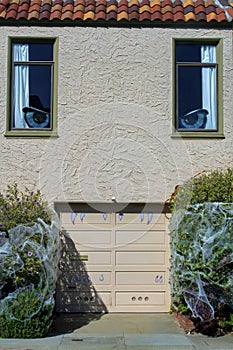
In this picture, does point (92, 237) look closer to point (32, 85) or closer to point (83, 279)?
point (83, 279)

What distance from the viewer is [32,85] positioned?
35.4 ft

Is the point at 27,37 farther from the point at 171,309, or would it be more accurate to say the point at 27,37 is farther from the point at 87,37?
the point at 171,309

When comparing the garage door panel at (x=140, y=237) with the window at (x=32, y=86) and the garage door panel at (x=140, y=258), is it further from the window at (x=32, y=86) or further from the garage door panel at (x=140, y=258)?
the window at (x=32, y=86)

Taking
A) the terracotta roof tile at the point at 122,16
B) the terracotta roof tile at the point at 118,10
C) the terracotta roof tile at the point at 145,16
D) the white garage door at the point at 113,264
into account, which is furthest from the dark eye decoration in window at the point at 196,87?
the white garage door at the point at 113,264

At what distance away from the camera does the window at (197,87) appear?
1071 centimetres

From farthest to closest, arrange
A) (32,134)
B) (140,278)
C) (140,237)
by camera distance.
Answer: (140,237)
(140,278)
(32,134)

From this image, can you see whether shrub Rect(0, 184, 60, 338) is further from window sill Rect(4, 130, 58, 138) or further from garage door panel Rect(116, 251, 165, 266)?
window sill Rect(4, 130, 58, 138)

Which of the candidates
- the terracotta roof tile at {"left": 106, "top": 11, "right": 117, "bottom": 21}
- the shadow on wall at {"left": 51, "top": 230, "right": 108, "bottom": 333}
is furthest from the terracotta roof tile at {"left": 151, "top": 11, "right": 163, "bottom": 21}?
the shadow on wall at {"left": 51, "top": 230, "right": 108, "bottom": 333}

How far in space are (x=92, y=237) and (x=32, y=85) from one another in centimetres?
331

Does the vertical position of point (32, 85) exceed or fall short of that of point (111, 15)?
it falls short

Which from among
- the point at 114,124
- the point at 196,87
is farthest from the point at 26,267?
the point at 196,87

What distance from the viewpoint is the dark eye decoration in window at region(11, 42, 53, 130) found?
10680mm

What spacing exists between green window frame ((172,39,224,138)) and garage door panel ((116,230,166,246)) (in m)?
2.17

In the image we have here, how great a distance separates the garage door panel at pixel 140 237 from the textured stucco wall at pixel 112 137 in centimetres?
71
